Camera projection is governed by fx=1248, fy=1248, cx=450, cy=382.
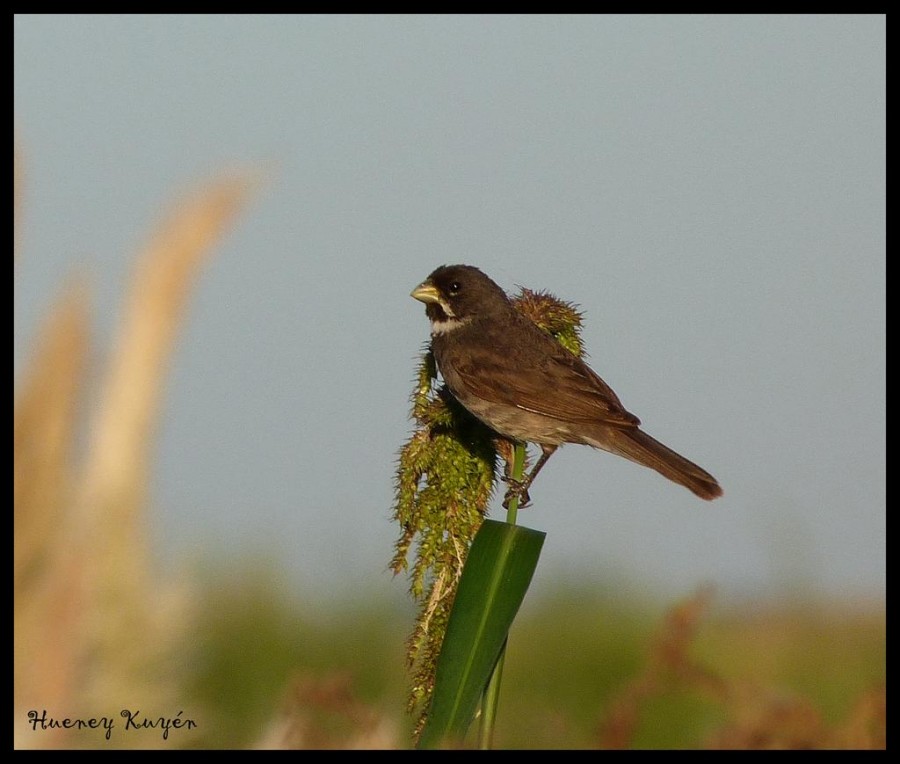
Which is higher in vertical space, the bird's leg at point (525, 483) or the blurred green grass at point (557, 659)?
the bird's leg at point (525, 483)

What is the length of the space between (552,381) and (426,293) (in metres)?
0.76

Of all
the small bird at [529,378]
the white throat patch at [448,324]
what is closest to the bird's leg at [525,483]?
the small bird at [529,378]

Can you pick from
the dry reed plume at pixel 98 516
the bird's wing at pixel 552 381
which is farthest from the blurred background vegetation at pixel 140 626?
the bird's wing at pixel 552 381

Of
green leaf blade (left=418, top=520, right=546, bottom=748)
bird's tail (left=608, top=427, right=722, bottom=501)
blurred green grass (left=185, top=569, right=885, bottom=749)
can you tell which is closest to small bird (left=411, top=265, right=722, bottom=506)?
bird's tail (left=608, top=427, right=722, bottom=501)

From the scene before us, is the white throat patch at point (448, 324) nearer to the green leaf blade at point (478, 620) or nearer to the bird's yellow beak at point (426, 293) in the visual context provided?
the bird's yellow beak at point (426, 293)

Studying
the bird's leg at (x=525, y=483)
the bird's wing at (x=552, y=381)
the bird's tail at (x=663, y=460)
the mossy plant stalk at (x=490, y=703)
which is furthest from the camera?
the bird's wing at (x=552, y=381)

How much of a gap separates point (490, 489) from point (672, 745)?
3.46 metres

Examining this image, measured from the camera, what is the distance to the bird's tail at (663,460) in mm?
5086

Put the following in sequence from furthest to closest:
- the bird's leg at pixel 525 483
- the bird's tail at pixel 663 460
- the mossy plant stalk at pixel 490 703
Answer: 1. the bird's tail at pixel 663 460
2. the bird's leg at pixel 525 483
3. the mossy plant stalk at pixel 490 703

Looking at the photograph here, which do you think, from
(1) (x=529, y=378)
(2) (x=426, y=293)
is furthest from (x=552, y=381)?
(2) (x=426, y=293)

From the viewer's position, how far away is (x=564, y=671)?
7414 mm

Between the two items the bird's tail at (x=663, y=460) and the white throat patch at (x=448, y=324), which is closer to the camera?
the bird's tail at (x=663, y=460)
